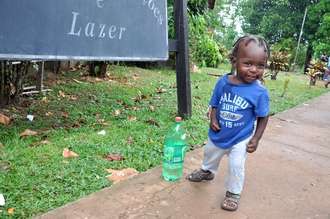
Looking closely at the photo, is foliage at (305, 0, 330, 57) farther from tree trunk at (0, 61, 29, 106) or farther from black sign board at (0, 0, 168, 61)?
tree trunk at (0, 61, 29, 106)

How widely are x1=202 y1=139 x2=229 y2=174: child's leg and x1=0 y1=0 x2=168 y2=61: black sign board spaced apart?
132 centimetres

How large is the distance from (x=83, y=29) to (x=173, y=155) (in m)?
1.32

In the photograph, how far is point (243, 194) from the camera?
2.97 meters

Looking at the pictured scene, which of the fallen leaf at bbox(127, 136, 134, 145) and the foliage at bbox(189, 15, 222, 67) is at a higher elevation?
the foliage at bbox(189, 15, 222, 67)

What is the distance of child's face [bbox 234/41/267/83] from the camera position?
2.59 metres

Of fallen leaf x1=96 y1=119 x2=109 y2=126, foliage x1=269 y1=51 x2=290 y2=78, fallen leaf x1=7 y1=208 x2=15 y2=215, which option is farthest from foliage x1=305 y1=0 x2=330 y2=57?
fallen leaf x1=7 y1=208 x2=15 y2=215

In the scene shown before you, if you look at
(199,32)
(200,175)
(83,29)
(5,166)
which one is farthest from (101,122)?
(199,32)

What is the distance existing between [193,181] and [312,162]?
1481mm

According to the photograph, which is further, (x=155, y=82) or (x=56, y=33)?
(x=155, y=82)

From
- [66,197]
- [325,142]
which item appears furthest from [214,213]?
[325,142]

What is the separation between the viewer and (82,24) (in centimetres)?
334

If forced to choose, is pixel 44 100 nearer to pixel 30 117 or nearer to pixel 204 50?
pixel 30 117

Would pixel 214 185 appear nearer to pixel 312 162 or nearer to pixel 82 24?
pixel 312 162

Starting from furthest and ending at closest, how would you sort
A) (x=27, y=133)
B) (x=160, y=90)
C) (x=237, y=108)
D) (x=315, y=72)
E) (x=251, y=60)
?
1. (x=315, y=72)
2. (x=160, y=90)
3. (x=27, y=133)
4. (x=237, y=108)
5. (x=251, y=60)
